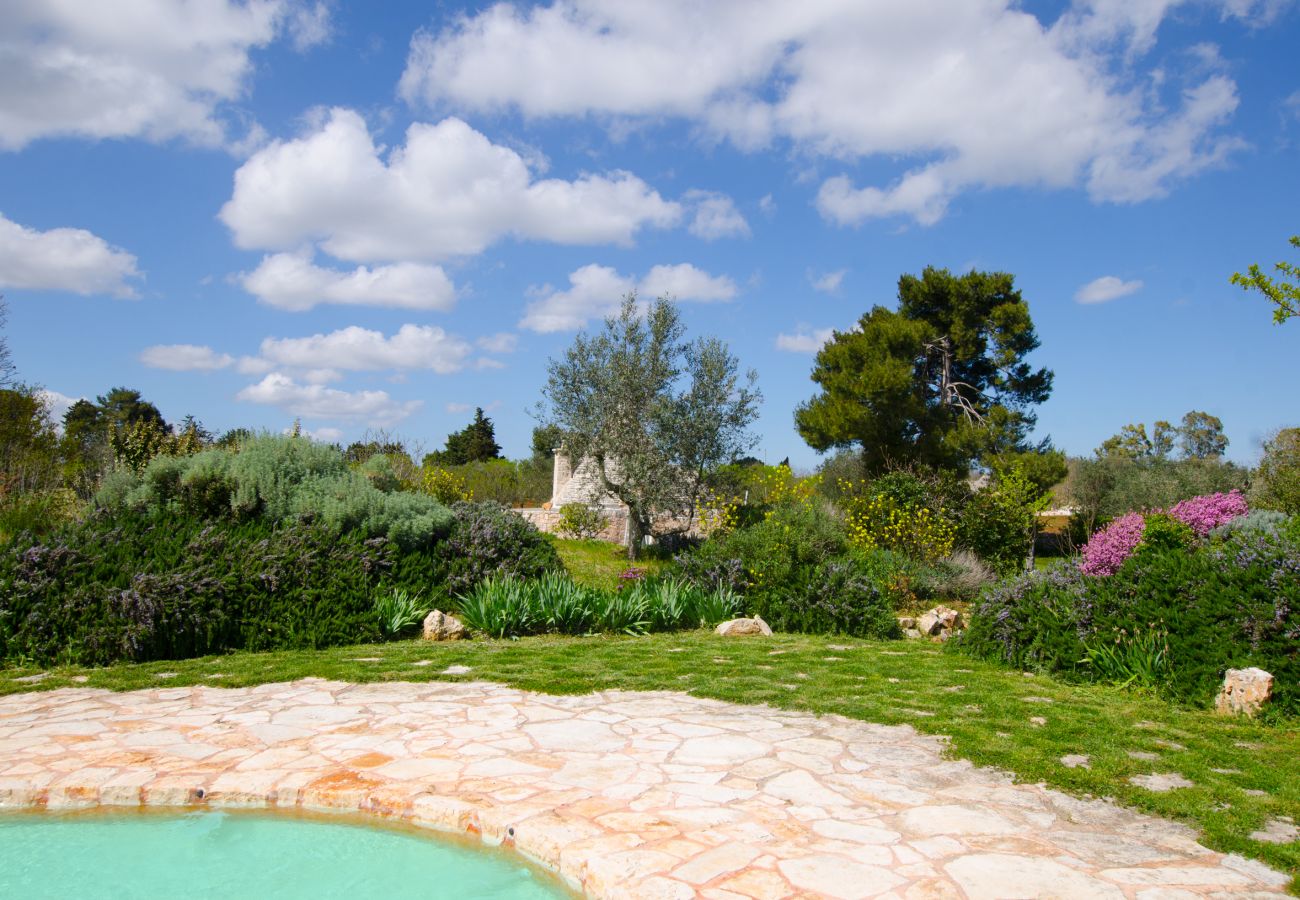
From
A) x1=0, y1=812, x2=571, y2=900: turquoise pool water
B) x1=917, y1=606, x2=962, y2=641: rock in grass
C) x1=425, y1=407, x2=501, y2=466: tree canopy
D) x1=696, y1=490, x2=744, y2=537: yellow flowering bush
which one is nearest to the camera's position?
x1=0, y1=812, x2=571, y2=900: turquoise pool water

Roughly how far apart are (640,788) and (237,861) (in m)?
1.88

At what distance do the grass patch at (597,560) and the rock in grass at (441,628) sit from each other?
5.44 meters

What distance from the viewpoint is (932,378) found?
29.1 meters

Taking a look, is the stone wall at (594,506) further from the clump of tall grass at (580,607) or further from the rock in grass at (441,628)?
the rock in grass at (441,628)

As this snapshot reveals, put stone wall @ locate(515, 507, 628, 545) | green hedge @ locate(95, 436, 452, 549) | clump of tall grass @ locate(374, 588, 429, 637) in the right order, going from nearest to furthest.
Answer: clump of tall grass @ locate(374, 588, 429, 637) < green hedge @ locate(95, 436, 452, 549) < stone wall @ locate(515, 507, 628, 545)

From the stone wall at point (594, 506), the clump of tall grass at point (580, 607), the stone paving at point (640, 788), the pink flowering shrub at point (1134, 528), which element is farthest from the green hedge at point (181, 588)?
the stone wall at point (594, 506)

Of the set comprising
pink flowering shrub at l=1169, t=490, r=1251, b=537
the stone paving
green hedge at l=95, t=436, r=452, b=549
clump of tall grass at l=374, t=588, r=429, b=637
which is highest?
green hedge at l=95, t=436, r=452, b=549

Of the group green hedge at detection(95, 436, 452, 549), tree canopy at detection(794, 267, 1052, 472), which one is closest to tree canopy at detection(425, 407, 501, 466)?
tree canopy at detection(794, 267, 1052, 472)

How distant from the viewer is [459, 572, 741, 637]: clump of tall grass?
362 inches

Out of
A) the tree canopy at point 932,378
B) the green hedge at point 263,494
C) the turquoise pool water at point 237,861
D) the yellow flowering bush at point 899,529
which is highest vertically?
the tree canopy at point 932,378

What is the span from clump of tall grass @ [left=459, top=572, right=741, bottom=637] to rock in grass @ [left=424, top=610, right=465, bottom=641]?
19cm

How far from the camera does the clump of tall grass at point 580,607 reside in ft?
30.2

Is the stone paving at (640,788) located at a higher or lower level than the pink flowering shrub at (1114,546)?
lower

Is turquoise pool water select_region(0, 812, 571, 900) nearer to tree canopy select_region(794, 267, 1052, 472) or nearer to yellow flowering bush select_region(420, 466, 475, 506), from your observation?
yellow flowering bush select_region(420, 466, 475, 506)
